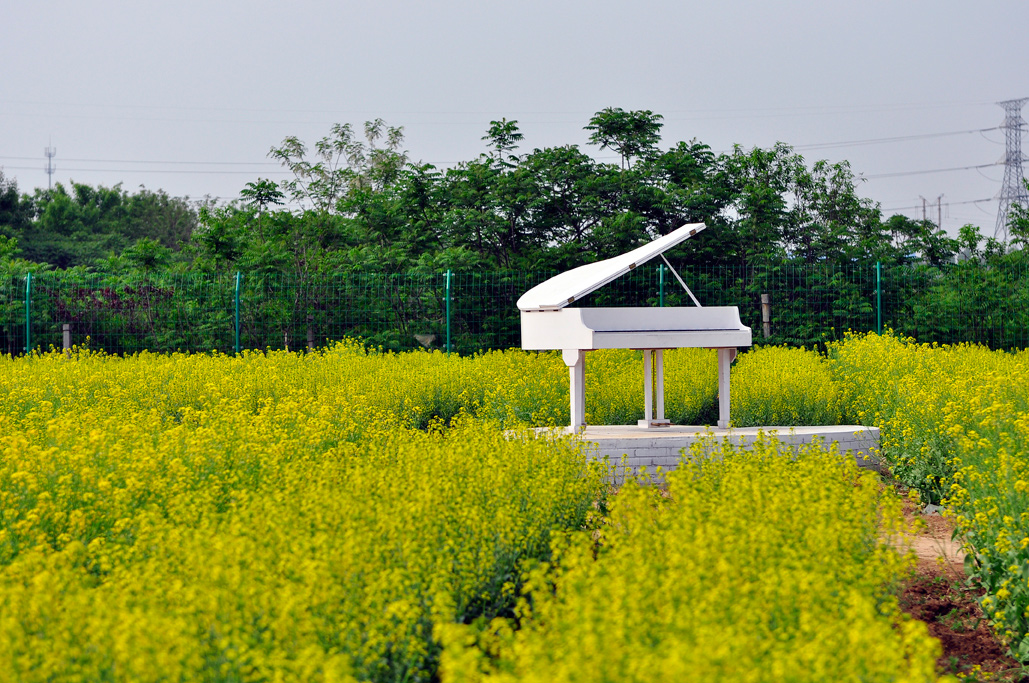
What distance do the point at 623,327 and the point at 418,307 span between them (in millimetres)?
7672

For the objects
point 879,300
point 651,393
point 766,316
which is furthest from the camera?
point 766,316

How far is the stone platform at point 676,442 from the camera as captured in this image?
25.9ft

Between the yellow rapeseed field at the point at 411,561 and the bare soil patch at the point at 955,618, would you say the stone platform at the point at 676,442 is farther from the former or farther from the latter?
the bare soil patch at the point at 955,618

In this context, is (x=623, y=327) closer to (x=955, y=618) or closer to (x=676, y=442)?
(x=676, y=442)

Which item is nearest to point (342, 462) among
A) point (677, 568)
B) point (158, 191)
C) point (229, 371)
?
point (677, 568)

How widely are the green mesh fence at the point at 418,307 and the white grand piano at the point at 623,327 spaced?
6844 mm

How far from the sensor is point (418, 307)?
15.6 metres

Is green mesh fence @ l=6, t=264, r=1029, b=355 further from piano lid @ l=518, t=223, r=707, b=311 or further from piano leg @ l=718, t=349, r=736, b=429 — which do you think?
piano leg @ l=718, t=349, r=736, b=429


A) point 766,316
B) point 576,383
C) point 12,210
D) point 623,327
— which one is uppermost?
point 12,210

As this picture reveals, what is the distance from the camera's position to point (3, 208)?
121 feet

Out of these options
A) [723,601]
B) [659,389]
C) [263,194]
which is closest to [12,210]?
[263,194]

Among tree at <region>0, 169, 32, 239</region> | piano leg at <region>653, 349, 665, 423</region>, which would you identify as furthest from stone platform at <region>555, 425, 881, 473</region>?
tree at <region>0, 169, 32, 239</region>

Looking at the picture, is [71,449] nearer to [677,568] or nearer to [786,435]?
[677,568]

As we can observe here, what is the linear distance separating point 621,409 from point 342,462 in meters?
4.47
